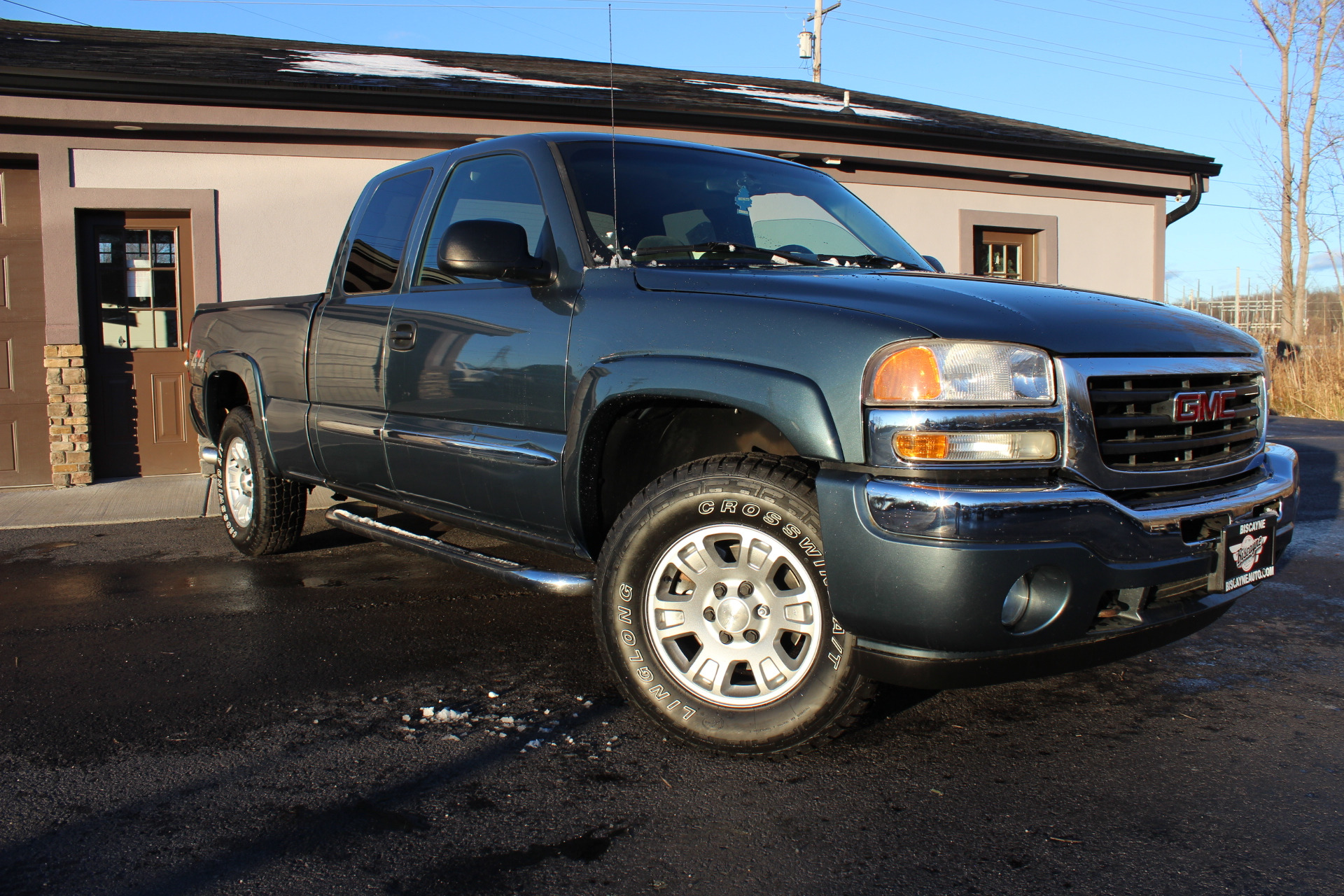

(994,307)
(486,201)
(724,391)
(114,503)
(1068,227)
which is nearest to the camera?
(994,307)

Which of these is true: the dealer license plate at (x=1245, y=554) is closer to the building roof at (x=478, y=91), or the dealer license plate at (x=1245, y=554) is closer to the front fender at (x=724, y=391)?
the front fender at (x=724, y=391)

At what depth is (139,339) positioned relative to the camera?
29.9 feet

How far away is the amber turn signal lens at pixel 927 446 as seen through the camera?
7.94 ft

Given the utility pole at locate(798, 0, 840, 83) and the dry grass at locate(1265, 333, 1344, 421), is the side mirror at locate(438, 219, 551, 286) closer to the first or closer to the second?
the dry grass at locate(1265, 333, 1344, 421)

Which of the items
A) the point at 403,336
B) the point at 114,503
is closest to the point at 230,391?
the point at 403,336

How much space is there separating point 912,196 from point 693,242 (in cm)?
864

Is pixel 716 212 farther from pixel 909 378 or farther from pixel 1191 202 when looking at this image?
pixel 1191 202

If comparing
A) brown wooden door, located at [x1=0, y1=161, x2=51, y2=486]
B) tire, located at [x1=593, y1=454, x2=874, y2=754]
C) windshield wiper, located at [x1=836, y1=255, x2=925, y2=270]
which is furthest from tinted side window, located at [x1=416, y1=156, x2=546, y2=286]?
brown wooden door, located at [x1=0, y1=161, x2=51, y2=486]

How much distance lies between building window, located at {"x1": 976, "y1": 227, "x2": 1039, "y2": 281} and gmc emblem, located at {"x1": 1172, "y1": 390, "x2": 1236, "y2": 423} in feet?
31.7

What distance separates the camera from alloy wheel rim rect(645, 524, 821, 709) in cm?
272

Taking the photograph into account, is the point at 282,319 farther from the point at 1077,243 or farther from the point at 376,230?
the point at 1077,243

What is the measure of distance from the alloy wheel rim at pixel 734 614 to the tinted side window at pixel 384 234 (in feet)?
7.02

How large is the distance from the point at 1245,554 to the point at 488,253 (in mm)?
2422

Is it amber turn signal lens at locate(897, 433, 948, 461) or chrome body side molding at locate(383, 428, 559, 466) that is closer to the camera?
amber turn signal lens at locate(897, 433, 948, 461)
